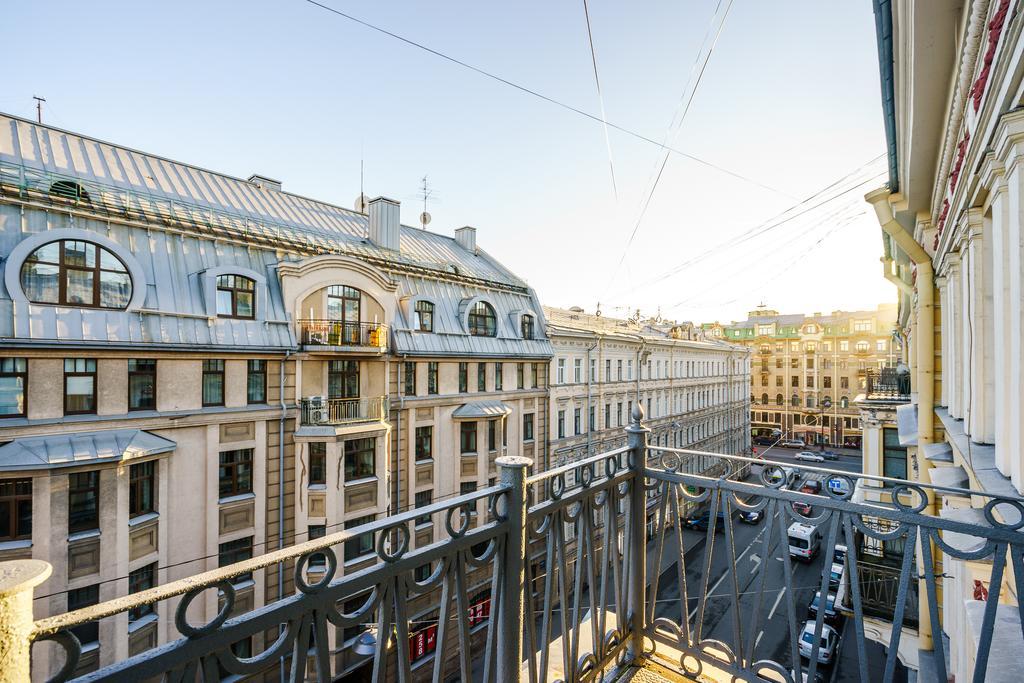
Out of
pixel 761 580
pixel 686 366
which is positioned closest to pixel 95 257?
pixel 761 580

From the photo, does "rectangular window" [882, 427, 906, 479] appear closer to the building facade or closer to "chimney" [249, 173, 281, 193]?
"chimney" [249, 173, 281, 193]

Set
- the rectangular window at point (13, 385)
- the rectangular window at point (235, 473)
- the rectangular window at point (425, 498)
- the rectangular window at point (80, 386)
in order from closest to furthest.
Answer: the rectangular window at point (13, 385) < the rectangular window at point (80, 386) < the rectangular window at point (235, 473) < the rectangular window at point (425, 498)

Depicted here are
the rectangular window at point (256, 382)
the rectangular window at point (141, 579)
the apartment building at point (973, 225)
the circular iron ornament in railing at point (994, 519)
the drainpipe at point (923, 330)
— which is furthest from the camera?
the rectangular window at point (256, 382)

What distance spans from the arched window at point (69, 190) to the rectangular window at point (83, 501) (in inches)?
199

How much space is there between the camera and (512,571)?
7.38 feet

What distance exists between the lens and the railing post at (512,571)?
223 centimetres

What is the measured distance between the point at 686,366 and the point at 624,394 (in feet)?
25.4

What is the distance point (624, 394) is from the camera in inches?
809

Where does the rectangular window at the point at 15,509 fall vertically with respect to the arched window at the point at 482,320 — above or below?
below

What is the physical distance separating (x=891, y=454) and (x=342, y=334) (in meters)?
15.1

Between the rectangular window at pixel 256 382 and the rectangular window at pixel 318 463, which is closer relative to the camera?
the rectangular window at pixel 256 382

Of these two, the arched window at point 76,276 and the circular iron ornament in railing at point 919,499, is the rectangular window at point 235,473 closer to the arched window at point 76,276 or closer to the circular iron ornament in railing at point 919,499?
the arched window at point 76,276

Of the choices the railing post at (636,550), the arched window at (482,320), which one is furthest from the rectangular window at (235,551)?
the railing post at (636,550)

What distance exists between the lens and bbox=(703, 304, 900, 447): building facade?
37.8 m
